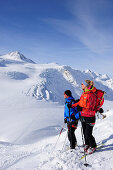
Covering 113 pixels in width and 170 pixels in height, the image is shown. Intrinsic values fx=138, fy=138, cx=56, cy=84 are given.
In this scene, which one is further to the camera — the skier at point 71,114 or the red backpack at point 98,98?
the skier at point 71,114

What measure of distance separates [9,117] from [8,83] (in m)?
13.0

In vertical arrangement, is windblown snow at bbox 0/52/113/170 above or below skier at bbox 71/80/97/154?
below

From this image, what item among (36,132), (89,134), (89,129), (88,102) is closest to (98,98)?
(88,102)

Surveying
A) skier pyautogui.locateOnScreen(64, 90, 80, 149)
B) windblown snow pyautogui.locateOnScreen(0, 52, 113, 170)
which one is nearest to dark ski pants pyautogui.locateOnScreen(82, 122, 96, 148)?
windblown snow pyautogui.locateOnScreen(0, 52, 113, 170)

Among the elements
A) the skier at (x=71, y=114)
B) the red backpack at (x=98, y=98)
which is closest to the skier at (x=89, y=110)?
the red backpack at (x=98, y=98)

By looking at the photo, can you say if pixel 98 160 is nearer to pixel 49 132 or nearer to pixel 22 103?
pixel 49 132

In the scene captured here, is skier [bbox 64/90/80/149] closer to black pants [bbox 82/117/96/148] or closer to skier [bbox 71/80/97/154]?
skier [bbox 71/80/97/154]

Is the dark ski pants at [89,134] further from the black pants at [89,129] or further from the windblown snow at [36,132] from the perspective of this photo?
the windblown snow at [36,132]

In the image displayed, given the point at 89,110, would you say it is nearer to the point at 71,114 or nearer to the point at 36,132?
the point at 71,114

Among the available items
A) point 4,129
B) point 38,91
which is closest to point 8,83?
point 38,91

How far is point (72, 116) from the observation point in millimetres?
4129

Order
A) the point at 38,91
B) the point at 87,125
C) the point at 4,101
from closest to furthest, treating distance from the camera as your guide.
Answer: the point at 87,125, the point at 4,101, the point at 38,91

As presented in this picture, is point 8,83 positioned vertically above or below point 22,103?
above

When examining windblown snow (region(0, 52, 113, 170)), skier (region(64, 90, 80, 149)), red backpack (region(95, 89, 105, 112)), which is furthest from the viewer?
skier (region(64, 90, 80, 149))
